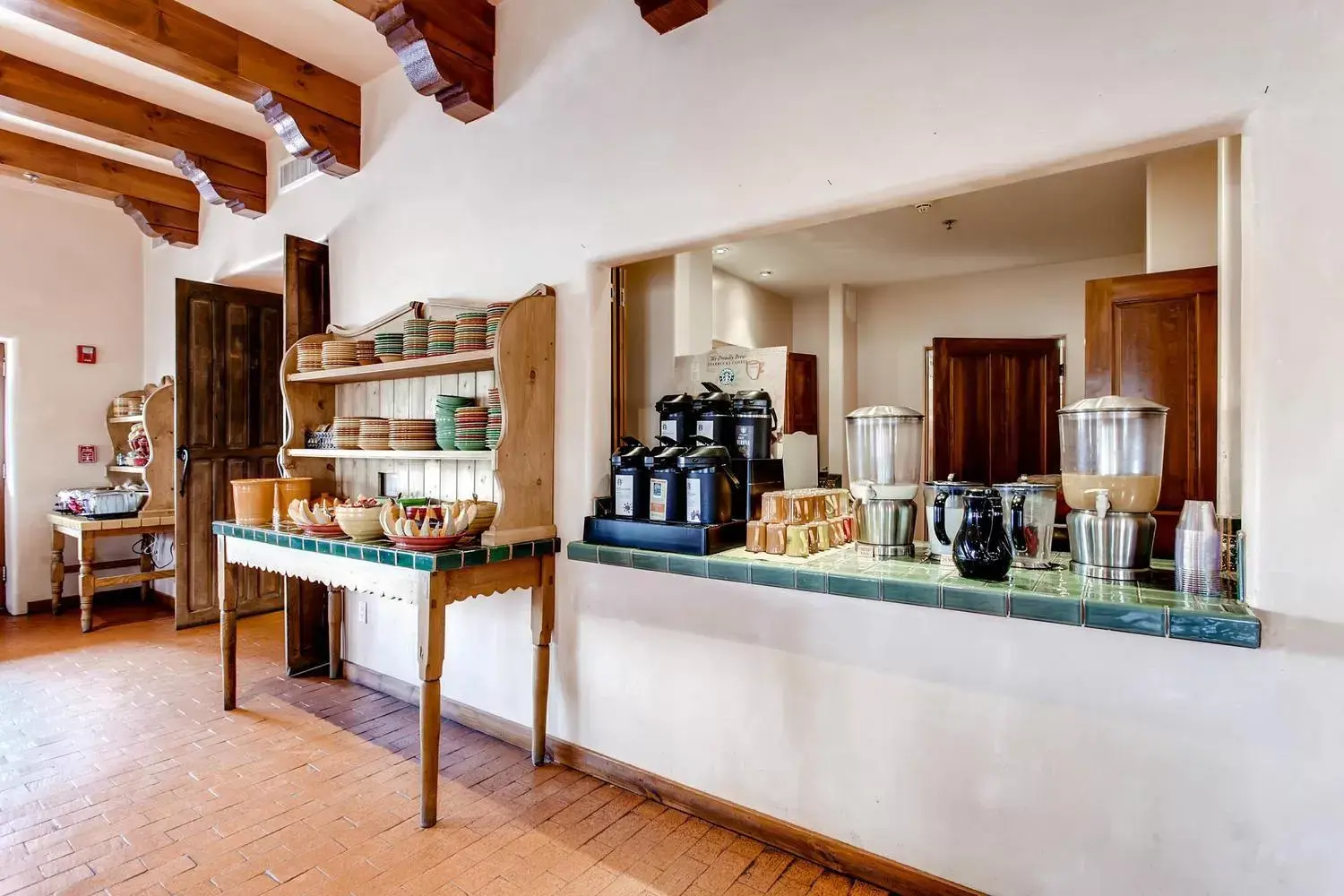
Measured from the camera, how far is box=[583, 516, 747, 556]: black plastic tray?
2.25m

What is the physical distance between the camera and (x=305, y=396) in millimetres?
3559

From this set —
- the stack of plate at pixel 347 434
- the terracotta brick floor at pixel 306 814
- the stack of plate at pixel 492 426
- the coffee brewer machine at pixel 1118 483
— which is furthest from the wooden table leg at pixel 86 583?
the coffee brewer machine at pixel 1118 483

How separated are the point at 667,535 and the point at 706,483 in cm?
22

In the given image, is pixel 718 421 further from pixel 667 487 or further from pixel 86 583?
pixel 86 583

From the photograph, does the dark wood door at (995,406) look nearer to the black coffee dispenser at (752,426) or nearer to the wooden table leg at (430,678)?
the black coffee dispenser at (752,426)

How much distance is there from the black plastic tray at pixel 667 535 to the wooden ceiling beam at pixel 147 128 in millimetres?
3512

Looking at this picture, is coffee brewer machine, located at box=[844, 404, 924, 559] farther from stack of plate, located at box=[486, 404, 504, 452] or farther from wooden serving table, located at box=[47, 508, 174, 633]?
wooden serving table, located at box=[47, 508, 174, 633]

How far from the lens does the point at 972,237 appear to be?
4.76m

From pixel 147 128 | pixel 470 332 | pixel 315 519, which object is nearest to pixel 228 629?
pixel 315 519

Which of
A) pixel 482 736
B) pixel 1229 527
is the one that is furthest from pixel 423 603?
pixel 1229 527

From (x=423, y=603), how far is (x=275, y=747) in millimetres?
1179

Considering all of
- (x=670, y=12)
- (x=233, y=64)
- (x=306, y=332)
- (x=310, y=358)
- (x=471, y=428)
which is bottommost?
(x=471, y=428)

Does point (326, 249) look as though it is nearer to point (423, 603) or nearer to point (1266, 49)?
point (423, 603)

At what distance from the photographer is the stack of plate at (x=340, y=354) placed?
3225 millimetres
